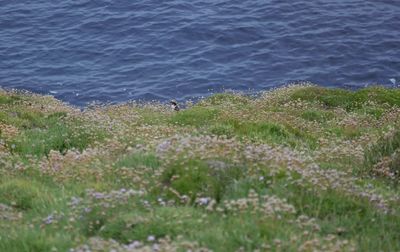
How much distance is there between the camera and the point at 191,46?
39.4 m

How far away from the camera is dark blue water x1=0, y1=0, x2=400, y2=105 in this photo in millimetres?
34875

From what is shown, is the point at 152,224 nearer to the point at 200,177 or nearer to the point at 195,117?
the point at 200,177

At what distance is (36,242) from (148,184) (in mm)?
2259

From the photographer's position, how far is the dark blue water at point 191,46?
114 ft

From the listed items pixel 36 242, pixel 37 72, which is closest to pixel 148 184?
pixel 36 242

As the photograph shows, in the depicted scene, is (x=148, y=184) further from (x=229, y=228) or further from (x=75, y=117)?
(x=75, y=117)

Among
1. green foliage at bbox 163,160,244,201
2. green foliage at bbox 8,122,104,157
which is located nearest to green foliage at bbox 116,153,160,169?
green foliage at bbox 163,160,244,201

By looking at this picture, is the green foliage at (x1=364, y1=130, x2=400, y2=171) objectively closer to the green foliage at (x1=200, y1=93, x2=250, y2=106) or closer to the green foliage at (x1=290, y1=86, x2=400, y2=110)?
the green foliage at (x1=290, y1=86, x2=400, y2=110)

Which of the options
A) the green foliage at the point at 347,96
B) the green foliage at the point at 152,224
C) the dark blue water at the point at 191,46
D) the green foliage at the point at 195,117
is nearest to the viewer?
the green foliage at the point at 152,224

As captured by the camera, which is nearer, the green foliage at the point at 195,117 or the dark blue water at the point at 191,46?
the green foliage at the point at 195,117

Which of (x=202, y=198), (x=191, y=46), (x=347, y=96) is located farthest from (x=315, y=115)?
(x=191, y=46)

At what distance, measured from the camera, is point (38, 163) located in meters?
11.8

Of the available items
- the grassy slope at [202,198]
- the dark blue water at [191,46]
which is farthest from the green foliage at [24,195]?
the dark blue water at [191,46]

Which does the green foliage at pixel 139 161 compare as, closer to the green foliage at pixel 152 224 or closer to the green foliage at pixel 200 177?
the green foliage at pixel 200 177
